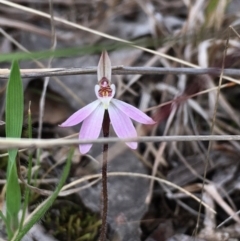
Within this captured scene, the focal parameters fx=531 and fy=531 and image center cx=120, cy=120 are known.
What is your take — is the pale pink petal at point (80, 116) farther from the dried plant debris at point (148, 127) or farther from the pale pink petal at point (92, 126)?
the dried plant debris at point (148, 127)

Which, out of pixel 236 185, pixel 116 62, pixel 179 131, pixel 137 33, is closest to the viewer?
pixel 236 185

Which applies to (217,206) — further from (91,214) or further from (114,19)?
(114,19)

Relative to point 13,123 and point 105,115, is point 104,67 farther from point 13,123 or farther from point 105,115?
point 13,123

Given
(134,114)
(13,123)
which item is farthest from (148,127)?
(13,123)

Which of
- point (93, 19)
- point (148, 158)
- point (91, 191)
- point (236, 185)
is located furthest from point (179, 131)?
point (93, 19)

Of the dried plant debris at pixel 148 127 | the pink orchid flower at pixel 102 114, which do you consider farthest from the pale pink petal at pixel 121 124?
the dried plant debris at pixel 148 127

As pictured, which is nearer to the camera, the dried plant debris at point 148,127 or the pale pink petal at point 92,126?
the pale pink petal at point 92,126
